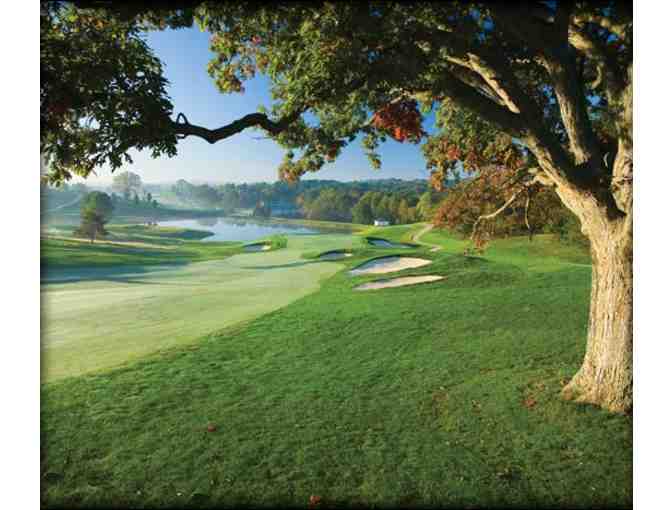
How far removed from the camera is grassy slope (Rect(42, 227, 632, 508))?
2.30m

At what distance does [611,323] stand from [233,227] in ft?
15.3

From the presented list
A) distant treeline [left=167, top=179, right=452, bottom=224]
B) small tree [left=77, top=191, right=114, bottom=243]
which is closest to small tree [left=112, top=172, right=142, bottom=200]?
small tree [left=77, top=191, right=114, bottom=243]

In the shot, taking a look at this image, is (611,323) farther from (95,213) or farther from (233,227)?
(95,213)

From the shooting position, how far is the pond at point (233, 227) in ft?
18.4

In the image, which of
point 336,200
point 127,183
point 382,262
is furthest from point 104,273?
point 382,262

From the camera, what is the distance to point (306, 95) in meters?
2.17

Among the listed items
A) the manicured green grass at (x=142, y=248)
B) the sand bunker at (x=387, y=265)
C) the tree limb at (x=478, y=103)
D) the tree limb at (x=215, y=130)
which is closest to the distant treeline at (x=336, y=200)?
the manicured green grass at (x=142, y=248)

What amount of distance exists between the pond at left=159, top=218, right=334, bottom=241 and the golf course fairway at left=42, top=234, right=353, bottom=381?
316mm

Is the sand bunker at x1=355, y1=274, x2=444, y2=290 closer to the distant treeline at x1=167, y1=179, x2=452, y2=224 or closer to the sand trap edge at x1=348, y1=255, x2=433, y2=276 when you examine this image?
the sand trap edge at x1=348, y1=255, x2=433, y2=276

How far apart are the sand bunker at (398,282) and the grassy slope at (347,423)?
Result: 1233mm

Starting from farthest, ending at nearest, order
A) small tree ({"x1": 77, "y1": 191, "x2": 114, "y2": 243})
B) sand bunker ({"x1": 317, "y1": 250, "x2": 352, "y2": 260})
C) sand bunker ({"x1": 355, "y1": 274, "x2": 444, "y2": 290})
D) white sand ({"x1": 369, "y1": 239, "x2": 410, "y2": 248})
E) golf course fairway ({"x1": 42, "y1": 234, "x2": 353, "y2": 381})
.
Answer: white sand ({"x1": 369, "y1": 239, "x2": 410, "y2": 248}) < sand bunker ({"x1": 317, "y1": 250, "x2": 352, "y2": 260}) < sand bunker ({"x1": 355, "y1": 274, "x2": 444, "y2": 290}) < small tree ({"x1": 77, "y1": 191, "x2": 114, "y2": 243}) < golf course fairway ({"x1": 42, "y1": 234, "x2": 353, "y2": 381})

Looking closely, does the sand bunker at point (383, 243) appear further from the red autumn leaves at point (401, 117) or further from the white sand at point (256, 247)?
the red autumn leaves at point (401, 117)
